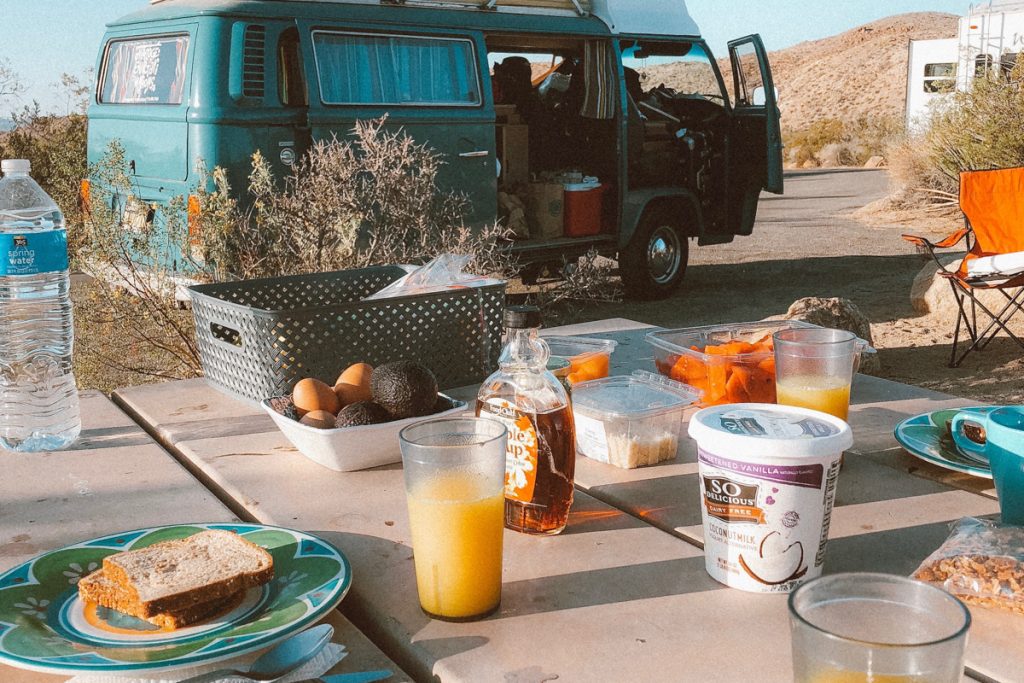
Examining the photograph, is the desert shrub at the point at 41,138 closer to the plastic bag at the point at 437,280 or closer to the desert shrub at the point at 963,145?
the plastic bag at the point at 437,280

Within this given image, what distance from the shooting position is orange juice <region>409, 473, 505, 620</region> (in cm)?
115

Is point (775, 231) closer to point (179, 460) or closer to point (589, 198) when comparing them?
point (589, 198)

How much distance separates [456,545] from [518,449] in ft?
0.83

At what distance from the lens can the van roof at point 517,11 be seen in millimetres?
5836

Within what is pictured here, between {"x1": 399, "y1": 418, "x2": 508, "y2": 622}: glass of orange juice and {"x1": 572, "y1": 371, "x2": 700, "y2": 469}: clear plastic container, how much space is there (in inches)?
19.9

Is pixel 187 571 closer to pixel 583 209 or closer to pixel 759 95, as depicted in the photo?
pixel 583 209

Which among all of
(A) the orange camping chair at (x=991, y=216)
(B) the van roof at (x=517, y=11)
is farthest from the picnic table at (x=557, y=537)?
(A) the orange camping chair at (x=991, y=216)

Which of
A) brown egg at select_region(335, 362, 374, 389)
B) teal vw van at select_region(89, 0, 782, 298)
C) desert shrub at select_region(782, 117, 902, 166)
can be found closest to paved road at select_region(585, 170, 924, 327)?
teal vw van at select_region(89, 0, 782, 298)

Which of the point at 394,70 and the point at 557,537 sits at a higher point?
the point at 394,70

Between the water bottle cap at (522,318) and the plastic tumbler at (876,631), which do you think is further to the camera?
the water bottle cap at (522,318)

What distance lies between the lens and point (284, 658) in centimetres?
101

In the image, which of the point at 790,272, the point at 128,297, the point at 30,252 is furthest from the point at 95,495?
the point at 790,272

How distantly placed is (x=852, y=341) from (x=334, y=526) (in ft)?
3.03

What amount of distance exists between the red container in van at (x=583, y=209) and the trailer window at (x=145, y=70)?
3.09 m
